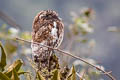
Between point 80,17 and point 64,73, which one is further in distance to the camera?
point 80,17

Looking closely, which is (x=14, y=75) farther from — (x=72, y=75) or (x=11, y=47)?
(x=11, y=47)

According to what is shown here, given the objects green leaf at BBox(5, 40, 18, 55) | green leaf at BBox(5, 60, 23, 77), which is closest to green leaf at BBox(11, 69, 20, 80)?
green leaf at BBox(5, 60, 23, 77)

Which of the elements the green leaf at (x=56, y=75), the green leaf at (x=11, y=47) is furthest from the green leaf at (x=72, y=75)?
the green leaf at (x=11, y=47)

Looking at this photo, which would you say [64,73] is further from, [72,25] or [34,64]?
[72,25]

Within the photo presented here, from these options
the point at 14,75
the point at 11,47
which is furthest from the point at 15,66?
the point at 11,47

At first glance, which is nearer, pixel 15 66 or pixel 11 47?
pixel 15 66

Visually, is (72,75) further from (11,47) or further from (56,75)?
(11,47)

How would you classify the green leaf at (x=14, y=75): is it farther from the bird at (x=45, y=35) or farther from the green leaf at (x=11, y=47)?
the green leaf at (x=11, y=47)

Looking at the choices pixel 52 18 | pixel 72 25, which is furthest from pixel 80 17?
pixel 52 18
